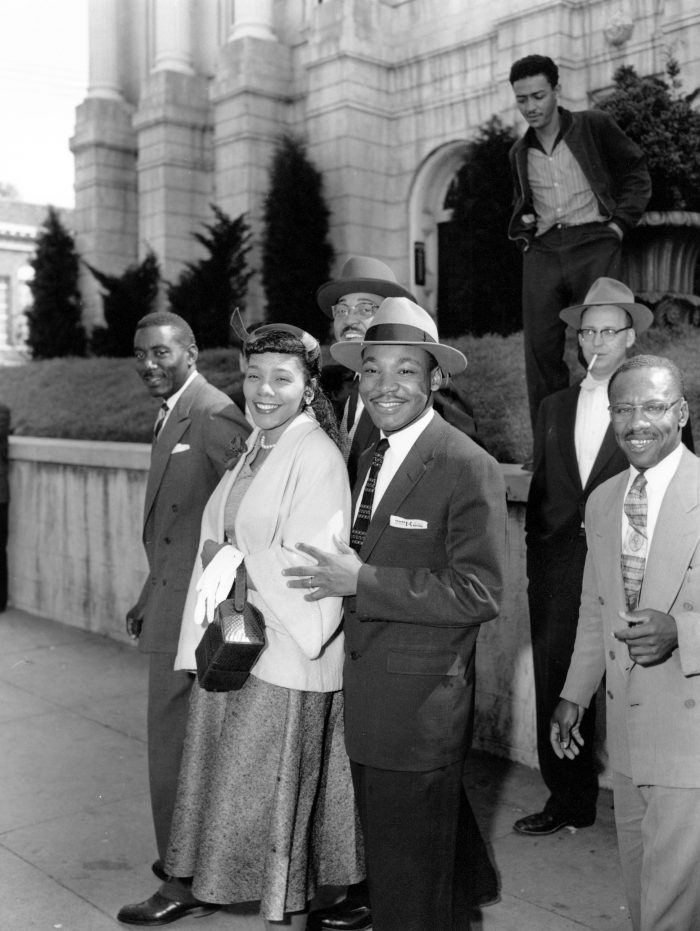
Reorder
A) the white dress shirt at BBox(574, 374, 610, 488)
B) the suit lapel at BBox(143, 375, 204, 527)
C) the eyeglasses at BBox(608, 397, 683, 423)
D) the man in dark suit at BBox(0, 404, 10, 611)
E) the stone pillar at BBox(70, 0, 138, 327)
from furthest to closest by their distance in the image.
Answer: the stone pillar at BBox(70, 0, 138, 327)
the man in dark suit at BBox(0, 404, 10, 611)
the white dress shirt at BBox(574, 374, 610, 488)
the suit lapel at BBox(143, 375, 204, 527)
the eyeglasses at BBox(608, 397, 683, 423)

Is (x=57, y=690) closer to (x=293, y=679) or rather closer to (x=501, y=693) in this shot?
(x=501, y=693)

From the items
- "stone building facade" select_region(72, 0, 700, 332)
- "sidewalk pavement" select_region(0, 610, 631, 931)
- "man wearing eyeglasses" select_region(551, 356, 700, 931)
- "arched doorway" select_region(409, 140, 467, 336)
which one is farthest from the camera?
"arched doorway" select_region(409, 140, 467, 336)

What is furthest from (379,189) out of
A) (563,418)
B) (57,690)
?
(563,418)

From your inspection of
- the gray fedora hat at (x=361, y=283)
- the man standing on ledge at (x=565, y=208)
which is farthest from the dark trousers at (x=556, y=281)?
the gray fedora hat at (x=361, y=283)

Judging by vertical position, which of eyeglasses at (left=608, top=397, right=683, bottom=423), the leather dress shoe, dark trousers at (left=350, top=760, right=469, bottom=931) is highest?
eyeglasses at (left=608, top=397, right=683, bottom=423)

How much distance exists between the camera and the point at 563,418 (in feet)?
14.5

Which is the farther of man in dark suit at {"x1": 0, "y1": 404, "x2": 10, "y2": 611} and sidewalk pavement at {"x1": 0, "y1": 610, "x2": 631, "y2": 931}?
man in dark suit at {"x1": 0, "y1": 404, "x2": 10, "y2": 611}

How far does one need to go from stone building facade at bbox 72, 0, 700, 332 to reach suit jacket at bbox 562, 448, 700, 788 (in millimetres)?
12215

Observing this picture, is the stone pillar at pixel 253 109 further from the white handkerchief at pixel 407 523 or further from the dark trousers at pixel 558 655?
the white handkerchief at pixel 407 523

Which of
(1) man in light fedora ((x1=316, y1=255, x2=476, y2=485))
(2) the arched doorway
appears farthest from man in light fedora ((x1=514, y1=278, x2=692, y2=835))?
(2) the arched doorway

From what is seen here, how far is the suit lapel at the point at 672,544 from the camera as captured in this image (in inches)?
114

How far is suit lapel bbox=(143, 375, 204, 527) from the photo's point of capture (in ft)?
13.8

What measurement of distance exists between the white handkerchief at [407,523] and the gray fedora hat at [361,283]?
135 centimetres

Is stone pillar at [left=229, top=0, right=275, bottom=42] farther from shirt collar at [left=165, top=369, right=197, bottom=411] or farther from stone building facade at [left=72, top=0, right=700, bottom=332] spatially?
shirt collar at [left=165, top=369, right=197, bottom=411]
